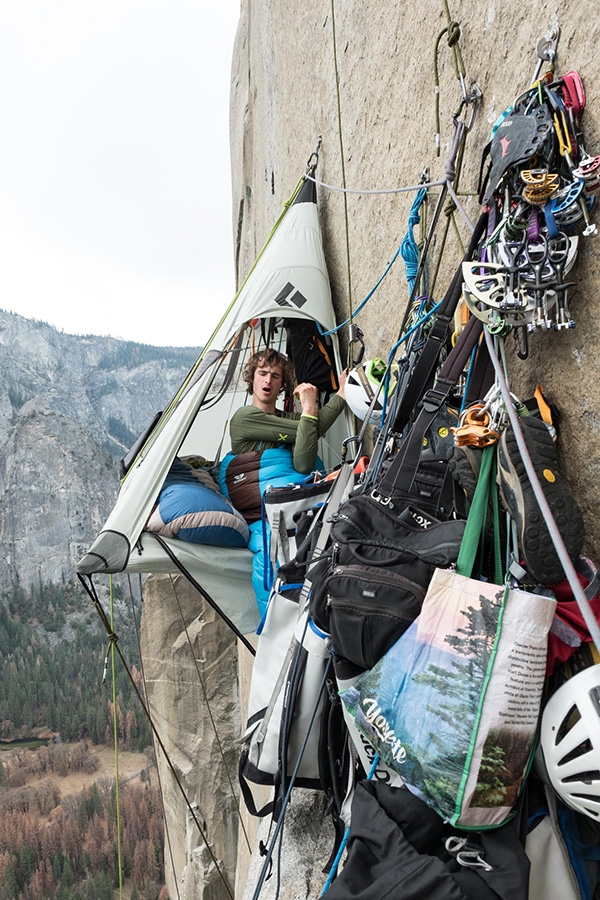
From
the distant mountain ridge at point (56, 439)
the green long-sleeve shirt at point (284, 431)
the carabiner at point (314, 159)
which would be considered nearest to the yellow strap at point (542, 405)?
the green long-sleeve shirt at point (284, 431)

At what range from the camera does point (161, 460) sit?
2896mm

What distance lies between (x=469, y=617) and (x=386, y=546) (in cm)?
27

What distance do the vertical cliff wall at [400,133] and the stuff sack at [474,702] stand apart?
0.34m

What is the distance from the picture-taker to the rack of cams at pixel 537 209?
1.21 metres

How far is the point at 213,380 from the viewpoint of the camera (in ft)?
11.1

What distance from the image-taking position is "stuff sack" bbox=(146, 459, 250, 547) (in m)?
2.80

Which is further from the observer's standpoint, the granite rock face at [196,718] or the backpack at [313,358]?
the granite rock face at [196,718]

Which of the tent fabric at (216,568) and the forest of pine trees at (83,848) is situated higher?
the tent fabric at (216,568)

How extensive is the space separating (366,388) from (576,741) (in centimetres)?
165

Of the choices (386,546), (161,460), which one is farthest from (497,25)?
(161,460)

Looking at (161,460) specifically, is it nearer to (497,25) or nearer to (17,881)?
(497,25)

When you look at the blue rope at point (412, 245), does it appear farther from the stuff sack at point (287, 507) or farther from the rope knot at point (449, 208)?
the stuff sack at point (287, 507)

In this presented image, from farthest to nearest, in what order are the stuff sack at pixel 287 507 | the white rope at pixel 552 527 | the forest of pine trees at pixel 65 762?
the forest of pine trees at pixel 65 762 < the stuff sack at pixel 287 507 < the white rope at pixel 552 527

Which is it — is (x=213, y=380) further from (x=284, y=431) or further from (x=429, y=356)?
(x=429, y=356)
